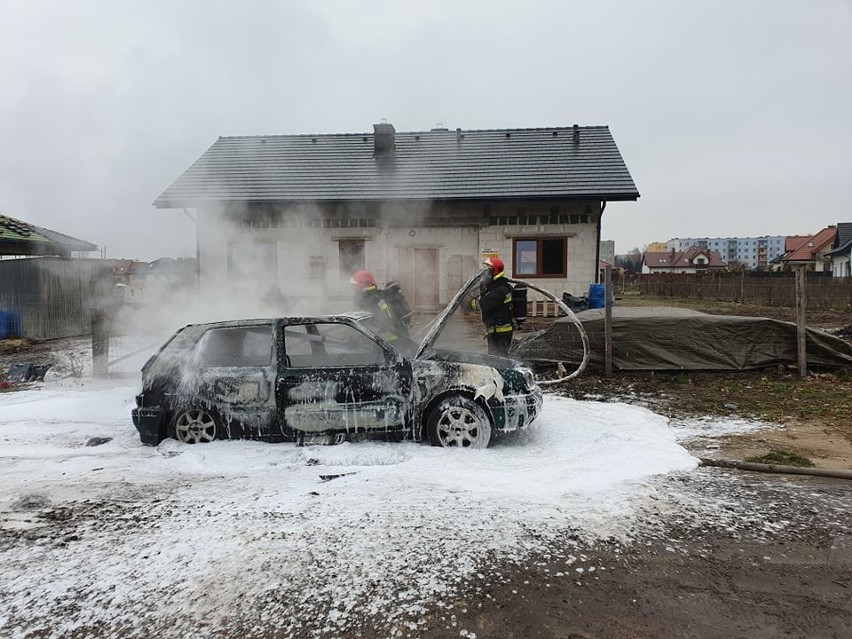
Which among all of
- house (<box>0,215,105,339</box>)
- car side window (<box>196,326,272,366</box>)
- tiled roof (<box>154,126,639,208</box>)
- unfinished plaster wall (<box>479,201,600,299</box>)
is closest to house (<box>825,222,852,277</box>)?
tiled roof (<box>154,126,639,208</box>)

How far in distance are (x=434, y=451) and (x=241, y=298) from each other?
7.15m

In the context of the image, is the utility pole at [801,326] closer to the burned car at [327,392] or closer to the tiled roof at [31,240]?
the burned car at [327,392]

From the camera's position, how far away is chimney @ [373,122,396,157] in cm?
1722

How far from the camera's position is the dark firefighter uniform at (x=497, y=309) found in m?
6.84

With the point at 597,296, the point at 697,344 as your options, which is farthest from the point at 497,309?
the point at 597,296

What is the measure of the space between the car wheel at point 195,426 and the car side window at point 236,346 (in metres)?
0.44

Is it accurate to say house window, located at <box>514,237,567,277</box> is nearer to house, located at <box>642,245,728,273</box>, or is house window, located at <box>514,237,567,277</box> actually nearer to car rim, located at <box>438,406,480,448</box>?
car rim, located at <box>438,406,480,448</box>

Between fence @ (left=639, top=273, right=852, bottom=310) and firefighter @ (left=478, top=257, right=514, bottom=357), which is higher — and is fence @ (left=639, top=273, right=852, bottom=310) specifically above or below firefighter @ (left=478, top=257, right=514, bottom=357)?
above

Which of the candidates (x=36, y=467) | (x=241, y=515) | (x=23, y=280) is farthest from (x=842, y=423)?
(x=23, y=280)

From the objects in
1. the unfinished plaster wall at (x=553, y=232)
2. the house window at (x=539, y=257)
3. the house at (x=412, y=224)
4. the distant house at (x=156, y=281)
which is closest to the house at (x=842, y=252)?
the house at (x=412, y=224)

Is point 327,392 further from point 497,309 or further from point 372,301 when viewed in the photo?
point 497,309

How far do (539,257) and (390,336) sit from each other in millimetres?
11071

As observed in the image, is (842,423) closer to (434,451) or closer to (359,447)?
(434,451)

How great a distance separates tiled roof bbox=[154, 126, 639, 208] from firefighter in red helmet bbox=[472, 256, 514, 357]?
8517 mm
